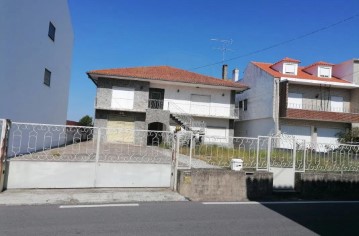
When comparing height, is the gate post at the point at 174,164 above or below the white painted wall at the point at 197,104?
below

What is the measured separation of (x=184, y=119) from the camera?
24.7 meters

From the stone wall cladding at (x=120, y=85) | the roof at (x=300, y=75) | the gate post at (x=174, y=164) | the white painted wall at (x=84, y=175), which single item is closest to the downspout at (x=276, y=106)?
the roof at (x=300, y=75)

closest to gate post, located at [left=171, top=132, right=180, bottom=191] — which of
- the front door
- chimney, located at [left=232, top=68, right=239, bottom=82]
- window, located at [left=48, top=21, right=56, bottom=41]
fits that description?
window, located at [left=48, top=21, right=56, bottom=41]

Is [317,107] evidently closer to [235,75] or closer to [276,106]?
[276,106]

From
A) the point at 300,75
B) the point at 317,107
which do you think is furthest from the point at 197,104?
the point at 317,107

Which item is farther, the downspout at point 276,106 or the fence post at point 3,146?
the downspout at point 276,106

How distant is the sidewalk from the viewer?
6723 mm

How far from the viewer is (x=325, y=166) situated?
9992 millimetres

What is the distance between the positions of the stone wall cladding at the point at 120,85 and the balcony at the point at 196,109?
1002mm

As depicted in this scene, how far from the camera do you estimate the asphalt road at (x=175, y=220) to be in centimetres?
495

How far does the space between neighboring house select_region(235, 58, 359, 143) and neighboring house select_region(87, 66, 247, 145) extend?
2.93 m

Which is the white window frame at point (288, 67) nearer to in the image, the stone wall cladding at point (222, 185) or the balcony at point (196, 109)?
the balcony at point (196, 109)

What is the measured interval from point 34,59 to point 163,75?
12.7 m

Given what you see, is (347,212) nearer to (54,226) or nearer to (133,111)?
(54,226)
